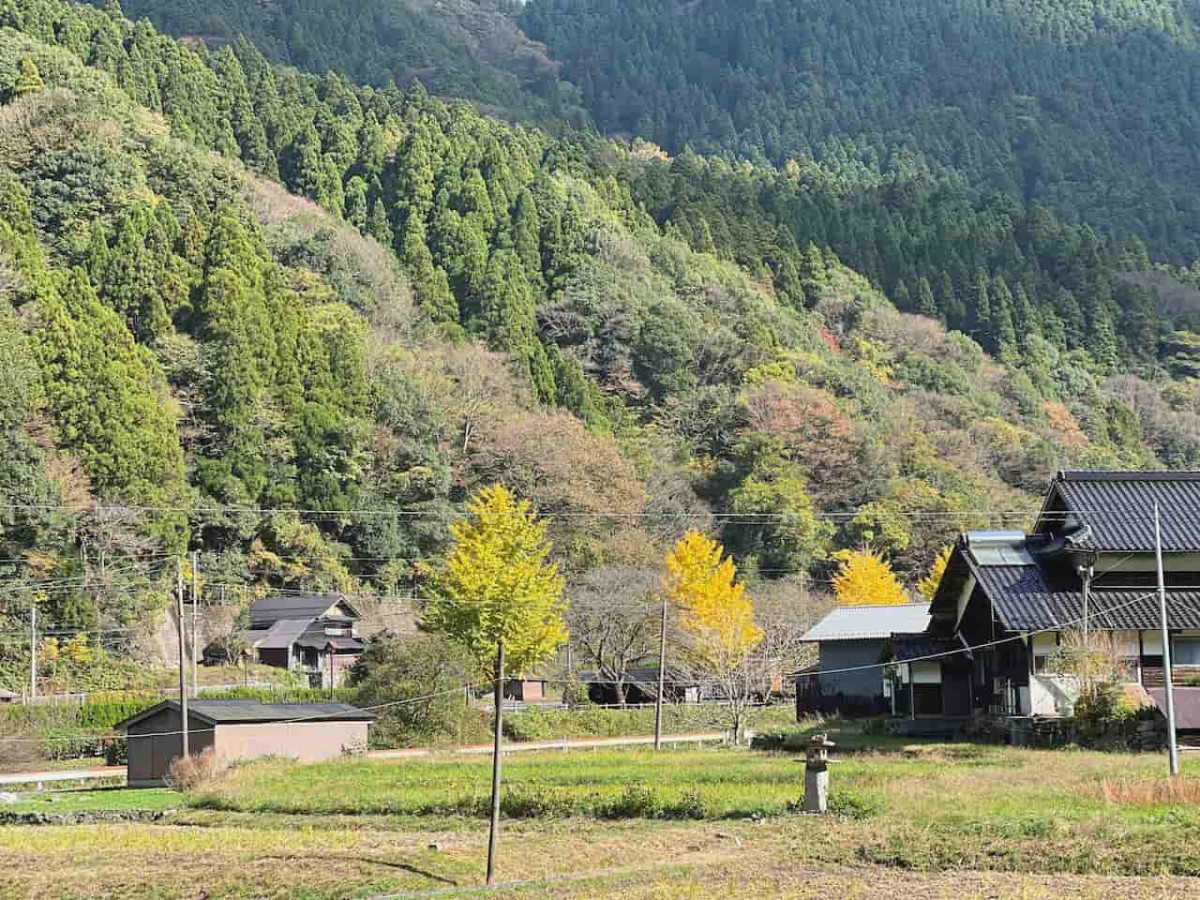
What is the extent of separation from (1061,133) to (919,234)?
197 feet

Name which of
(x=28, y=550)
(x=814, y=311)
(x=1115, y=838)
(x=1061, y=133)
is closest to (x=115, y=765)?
(x=28, y=550)

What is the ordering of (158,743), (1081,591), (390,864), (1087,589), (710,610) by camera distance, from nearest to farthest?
1. (390,864)
2. (1087,589)
3. (1081,591)
4. (158,743)
5. (710,610)

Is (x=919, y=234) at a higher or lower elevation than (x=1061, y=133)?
lower

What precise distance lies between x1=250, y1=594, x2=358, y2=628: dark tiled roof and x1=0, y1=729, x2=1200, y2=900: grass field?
25218mm

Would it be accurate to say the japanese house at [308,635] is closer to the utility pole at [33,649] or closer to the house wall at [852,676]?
the utility pole at [33,649]

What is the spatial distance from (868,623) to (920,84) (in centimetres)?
15061

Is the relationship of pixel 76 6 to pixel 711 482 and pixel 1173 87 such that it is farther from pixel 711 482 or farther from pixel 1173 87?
pixel 1173 87

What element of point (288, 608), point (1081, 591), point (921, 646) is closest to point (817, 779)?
point (1081, 591)

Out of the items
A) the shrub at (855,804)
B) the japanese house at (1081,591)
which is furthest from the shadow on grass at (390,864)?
the japanese house at (1081,591)

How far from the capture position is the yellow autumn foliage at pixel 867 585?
58.4 meters

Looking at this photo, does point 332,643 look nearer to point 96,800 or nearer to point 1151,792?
point 96,800

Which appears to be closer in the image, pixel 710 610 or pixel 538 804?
pixel 538 804

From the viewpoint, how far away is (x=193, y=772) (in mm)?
32750

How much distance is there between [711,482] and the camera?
6981cm
